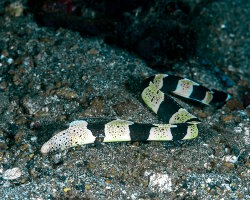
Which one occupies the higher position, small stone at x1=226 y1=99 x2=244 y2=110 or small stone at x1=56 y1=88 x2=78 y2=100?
small stone at x1=226 y1=99 x2=244 y2=110

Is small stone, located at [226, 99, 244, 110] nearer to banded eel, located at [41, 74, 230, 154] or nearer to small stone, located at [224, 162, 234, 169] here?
banded eel, located at [41, 74, 230, 154]

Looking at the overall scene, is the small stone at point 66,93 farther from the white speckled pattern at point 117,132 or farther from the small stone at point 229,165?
the small stone at point 229,165

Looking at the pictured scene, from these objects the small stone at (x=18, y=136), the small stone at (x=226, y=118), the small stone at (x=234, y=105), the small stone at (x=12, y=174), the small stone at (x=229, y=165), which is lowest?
the small stone at (x=12, y=174)

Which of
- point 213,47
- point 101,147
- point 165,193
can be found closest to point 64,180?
point 101,147

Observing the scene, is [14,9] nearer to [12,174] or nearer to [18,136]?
[18,136]

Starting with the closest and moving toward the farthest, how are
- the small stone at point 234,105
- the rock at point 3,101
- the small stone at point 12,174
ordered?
the small stone at point 12,174, the rock at point 3,101, the small stone at point 234,105

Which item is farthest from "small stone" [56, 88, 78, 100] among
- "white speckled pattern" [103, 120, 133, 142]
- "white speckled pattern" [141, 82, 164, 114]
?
"white speckled pattern" [141, 82, 164, 114]

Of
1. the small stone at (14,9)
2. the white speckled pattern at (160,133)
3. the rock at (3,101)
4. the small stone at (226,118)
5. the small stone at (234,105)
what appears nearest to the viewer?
the white speckled pattern at (160,133)

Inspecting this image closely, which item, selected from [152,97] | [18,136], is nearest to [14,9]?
[18,136]

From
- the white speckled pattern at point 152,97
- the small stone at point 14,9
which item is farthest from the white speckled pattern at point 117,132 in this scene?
the small stone at point 14,9
